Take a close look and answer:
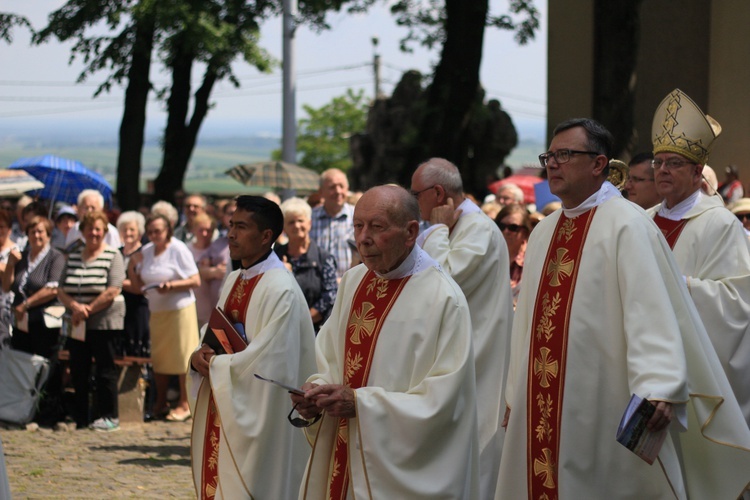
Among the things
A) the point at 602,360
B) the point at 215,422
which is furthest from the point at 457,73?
the point at 602,360

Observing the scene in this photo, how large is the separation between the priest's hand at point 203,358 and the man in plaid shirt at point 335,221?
4.53m

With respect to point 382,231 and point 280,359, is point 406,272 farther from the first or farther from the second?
point 280,359

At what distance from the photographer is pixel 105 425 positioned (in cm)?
1052

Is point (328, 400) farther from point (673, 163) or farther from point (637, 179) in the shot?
point (637, 179)

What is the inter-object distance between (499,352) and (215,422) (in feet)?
5.93

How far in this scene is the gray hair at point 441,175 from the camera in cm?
695

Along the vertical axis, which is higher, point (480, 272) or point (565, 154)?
point (565, 154)

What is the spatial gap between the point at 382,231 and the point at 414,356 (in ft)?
1.72

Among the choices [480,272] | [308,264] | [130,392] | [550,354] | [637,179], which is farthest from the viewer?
[130,392]

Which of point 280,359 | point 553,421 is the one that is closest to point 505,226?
point 280,359

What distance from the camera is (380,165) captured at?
21484 mm

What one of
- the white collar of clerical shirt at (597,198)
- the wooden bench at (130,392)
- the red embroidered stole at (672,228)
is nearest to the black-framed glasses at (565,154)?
the white collar of clerical shirt at (597,198)

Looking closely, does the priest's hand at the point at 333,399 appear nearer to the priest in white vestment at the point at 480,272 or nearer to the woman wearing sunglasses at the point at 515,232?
the priest in white vestment at the point at 480,272

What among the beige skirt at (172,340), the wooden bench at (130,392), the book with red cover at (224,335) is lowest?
the wooden bench at (130,392)
